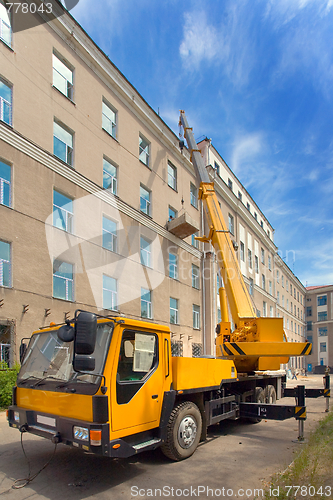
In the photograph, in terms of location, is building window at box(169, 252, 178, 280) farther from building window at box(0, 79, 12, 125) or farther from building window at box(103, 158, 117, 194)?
building window at box(0, 79, 12, 125)

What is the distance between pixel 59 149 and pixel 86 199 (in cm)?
229

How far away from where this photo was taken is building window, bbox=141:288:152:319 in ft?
60.7

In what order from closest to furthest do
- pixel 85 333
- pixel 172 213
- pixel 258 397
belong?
pixel 85 333 → pixel 258 397 → pixel 172 213

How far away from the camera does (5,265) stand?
11969 mm

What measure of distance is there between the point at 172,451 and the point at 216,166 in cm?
2741

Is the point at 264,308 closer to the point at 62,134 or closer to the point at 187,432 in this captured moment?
the point at 62,134

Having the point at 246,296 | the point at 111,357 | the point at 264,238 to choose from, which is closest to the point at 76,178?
the point at 246,296

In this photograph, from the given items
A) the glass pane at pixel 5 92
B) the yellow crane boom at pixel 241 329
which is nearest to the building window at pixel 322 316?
the yellow crane boom at pixel 241 329

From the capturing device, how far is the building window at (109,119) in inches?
703

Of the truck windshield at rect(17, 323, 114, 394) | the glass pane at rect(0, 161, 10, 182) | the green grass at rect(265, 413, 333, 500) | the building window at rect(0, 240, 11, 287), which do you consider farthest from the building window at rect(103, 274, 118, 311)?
the green grass at rect(265, 413, 333, 500)

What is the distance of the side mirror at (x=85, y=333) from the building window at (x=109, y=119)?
1498 centimetres

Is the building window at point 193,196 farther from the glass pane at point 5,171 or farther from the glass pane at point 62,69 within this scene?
the glass pane at point 5,171

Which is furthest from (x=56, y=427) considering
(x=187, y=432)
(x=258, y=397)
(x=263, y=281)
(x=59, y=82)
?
(x=263, y=281)

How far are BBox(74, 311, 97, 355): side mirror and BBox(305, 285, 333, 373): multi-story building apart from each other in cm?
6457
